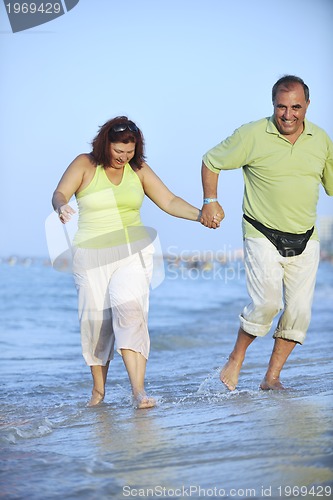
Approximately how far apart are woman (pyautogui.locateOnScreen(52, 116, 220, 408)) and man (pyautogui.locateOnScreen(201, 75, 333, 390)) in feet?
0.96

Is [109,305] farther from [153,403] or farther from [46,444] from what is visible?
[46,444]

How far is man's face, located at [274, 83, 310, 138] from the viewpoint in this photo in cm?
549

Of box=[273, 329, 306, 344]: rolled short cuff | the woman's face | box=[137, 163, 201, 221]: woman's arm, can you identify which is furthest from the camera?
box=[273, 329, 306, 344]: rolled short cuff

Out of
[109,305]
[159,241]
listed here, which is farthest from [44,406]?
[159,241]

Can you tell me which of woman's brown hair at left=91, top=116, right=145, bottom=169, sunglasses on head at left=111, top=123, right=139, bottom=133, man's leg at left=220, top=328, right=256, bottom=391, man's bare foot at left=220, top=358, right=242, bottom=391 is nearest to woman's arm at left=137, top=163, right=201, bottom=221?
woman's brown hair at left=91, top=116, right=145, bottom=169

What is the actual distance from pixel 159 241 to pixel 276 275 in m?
0.79

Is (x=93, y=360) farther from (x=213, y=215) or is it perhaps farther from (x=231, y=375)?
(x=213, y=215)

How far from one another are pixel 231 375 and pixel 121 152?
5.43 ft

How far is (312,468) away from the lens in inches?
135

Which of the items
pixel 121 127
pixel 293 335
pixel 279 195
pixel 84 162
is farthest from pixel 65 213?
pixel 293 335

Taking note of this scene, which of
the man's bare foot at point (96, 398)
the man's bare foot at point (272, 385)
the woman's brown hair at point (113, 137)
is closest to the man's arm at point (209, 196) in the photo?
the woman's brown hair at point (113, 137)

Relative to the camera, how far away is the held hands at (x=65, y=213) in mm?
5207

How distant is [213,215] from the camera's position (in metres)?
5.68

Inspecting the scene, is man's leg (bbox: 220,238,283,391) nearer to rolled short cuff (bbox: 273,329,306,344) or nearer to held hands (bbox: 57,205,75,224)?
rolled short cuff (bbox: 273,329,306,344)
